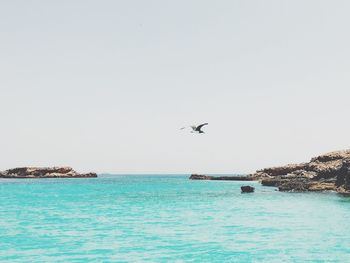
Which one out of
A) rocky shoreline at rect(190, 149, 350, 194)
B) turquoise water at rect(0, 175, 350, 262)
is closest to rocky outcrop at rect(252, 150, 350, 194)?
rocky shoreline at rect(190, 149, 350, 194)

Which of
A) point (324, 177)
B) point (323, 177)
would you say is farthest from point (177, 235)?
point (323, 177)

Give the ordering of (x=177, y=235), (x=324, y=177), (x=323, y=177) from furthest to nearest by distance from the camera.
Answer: (x=323, y=177)
(x=324, y=177)
(x=177, y=235)

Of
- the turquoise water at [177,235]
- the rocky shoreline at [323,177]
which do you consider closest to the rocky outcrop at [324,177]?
the rocky shoreline at [323,177]

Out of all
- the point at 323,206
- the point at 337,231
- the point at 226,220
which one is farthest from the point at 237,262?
the point at 323,206

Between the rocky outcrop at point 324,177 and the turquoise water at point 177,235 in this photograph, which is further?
the rocky outcrop at point 324,177

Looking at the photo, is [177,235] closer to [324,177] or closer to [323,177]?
[324,177]

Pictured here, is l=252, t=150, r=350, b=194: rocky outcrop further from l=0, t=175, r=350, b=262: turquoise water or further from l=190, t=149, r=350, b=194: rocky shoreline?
l=0, t=175, r=350, b=262: turquoise water

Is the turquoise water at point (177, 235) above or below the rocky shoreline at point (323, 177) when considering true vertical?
below

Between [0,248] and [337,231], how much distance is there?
25036mm

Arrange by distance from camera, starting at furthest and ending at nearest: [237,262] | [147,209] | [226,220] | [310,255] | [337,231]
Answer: [147,209] < [226,220] < [337,231] < [310,255] < [237,262]

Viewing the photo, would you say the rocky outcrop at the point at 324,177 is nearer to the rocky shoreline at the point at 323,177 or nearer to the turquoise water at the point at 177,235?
the rocky shoreline at the point at 323,177

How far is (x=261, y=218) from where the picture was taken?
41188mm

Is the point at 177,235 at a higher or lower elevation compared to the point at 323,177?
lower

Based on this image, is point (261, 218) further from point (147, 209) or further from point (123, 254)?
point (123, 254)
